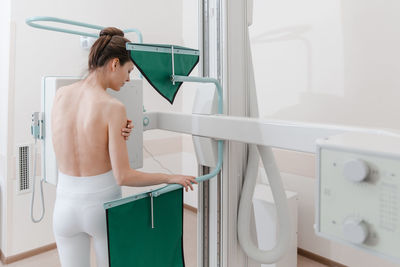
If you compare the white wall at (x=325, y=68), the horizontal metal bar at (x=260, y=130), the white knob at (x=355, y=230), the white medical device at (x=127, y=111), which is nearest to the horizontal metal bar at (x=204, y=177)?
the horizontal metal bar at (x=260, y=130)

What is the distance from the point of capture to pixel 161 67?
1.25m

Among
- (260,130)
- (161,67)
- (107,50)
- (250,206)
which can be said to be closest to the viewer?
Answer: (260,130)

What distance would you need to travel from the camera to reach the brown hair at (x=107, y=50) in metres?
1.35

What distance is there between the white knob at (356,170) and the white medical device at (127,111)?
104 centimetres

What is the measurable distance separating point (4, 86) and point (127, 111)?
1567 millimetres

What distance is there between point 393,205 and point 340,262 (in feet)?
6.89

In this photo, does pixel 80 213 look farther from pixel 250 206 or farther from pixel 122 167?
pixel 250 206

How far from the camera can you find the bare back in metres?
1.31

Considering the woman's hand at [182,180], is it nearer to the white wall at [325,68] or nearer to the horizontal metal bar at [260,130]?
the horizontal metal bar at [260,130]

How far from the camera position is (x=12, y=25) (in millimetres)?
2471

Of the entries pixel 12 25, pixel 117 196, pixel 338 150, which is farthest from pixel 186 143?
pixel 338 150

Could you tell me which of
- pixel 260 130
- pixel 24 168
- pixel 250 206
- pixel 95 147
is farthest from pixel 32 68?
pixel 260 130

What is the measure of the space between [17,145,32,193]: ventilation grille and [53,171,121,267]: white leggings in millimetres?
1336

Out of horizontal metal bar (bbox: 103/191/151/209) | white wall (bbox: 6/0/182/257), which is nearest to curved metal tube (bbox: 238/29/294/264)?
horizontal metal bar (bbox: 103/191/151/209)
